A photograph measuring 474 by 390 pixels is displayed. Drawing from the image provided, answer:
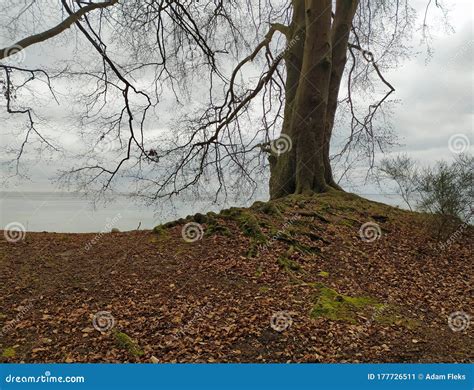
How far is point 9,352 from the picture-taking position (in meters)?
3.61

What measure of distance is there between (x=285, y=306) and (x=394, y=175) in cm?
544

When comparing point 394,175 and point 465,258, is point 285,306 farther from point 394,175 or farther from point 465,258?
point 394,175

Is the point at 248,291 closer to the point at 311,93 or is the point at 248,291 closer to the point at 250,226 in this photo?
the point at 250,226

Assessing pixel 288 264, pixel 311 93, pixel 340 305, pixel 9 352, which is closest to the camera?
pixel 9 352

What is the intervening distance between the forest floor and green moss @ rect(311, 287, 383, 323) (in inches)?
0.7

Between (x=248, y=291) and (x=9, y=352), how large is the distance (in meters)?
2.51

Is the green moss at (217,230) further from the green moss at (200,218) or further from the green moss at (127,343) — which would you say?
the green moss at (127,343)

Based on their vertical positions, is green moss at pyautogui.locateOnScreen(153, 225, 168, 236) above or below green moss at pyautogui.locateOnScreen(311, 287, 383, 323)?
above

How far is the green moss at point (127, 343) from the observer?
3.51 meters

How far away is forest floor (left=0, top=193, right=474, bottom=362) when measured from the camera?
3.64m

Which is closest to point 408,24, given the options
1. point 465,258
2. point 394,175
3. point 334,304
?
point 394,175

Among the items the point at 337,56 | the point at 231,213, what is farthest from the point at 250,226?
the point at 337,56

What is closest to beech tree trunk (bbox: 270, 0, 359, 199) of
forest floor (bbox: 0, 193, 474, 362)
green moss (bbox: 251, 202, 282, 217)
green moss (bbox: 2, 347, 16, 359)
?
forest floor (bbox: 0, 193, 474, 362)

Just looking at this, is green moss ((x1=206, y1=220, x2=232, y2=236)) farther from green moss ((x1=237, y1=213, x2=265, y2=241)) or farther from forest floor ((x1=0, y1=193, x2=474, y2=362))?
green moss ((x1=237, y1=213, x2=265, y2=241))
